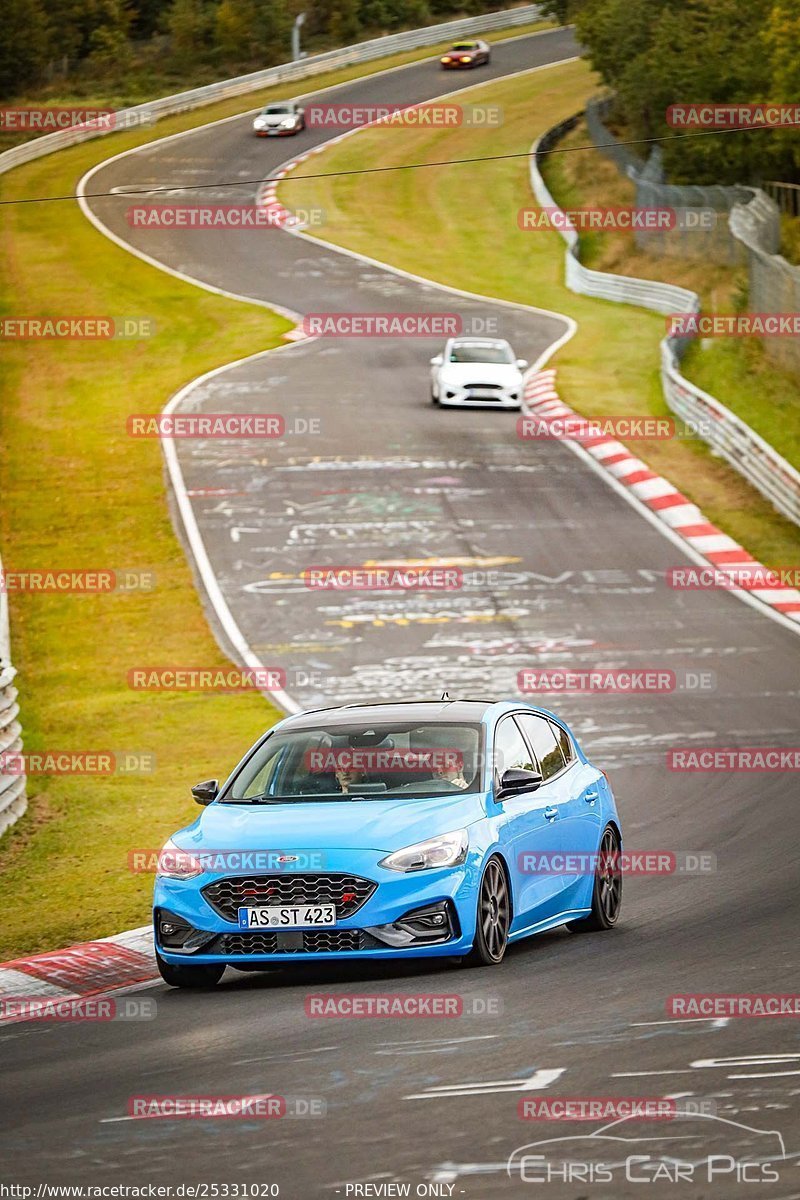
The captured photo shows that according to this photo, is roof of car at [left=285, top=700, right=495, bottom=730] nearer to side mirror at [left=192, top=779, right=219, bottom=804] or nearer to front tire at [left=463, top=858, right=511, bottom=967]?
side mirror at [left=192, top=779, right=219, bottom=804]

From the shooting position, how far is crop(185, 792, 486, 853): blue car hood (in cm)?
1016

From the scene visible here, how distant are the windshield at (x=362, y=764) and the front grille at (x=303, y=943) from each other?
950 mm

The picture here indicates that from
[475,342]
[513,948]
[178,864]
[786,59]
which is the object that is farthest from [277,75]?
[178,864]

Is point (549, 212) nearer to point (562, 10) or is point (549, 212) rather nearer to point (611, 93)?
point (611, 93)

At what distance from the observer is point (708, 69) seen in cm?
5838

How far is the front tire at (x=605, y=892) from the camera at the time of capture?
1187 cm

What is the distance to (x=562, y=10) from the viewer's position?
81.8m

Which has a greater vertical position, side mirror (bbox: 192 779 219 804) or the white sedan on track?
side mirror (bbox: 192 779 219 804)

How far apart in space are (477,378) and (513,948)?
92.2ft

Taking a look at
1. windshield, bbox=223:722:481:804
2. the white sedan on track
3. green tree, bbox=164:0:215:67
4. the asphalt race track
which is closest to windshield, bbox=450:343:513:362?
the white sedan on track

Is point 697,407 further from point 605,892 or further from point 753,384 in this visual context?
point 605,892

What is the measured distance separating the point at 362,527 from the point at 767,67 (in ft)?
104

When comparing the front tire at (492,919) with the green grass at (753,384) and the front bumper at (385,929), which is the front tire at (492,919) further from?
the green grass at (753,384)

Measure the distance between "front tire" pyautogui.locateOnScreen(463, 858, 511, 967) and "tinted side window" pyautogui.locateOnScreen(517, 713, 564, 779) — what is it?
1.24 m
